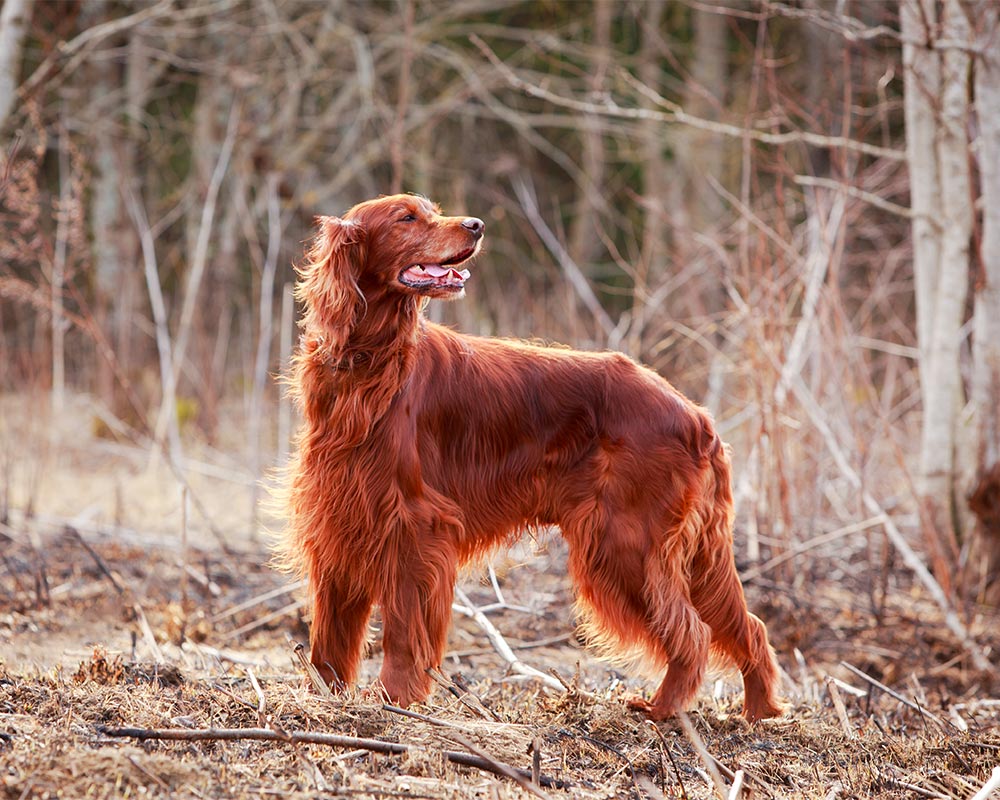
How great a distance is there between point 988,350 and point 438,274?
3.30m

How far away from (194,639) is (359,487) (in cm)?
172

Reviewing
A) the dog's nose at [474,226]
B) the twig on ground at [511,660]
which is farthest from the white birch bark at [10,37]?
the twig on ground at [511,660]

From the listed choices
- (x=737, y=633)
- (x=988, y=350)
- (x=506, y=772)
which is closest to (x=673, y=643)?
(x=737, y=633)

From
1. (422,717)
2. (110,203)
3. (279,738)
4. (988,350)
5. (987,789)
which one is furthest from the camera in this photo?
(110,203)

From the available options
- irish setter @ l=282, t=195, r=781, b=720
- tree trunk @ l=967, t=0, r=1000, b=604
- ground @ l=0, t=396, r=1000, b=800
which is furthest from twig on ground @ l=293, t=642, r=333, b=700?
tree trunk @ l=967, t=0, r=1000, b=604

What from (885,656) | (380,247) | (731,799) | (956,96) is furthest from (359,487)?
(956,96)

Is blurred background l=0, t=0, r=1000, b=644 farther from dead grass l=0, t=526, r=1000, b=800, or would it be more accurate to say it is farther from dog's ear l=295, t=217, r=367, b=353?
dead grass l=0, t=526, r=1000, b=800

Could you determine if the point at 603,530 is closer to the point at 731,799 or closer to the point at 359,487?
the point at 359,487

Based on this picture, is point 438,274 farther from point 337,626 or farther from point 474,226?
point 337,626

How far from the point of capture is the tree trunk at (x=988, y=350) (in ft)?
18.1

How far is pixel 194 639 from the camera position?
480 cm

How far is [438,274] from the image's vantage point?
3.53 m

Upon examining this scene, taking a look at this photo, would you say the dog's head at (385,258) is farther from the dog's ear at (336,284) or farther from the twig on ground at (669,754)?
the twig on ground at (669,754)

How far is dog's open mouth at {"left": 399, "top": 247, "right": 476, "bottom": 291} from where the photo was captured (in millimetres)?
3475
